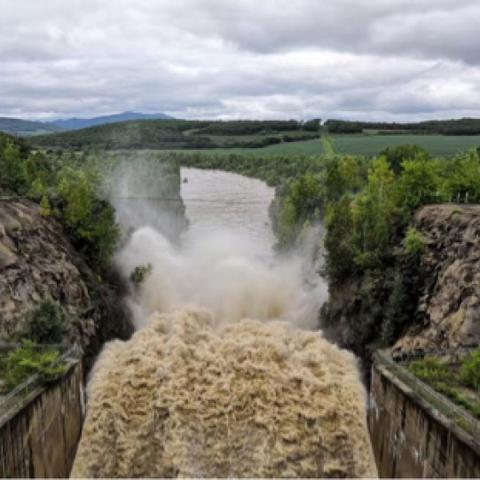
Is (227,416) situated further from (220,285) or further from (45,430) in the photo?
(220,285)

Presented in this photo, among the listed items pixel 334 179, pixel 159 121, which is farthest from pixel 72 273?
pixel 159 121

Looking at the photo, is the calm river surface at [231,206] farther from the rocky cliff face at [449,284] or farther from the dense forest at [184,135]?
the rocky cliff face at [449,284]

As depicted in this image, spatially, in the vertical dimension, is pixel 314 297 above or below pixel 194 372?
below

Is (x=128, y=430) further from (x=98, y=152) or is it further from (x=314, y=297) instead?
(x=98, y=152)

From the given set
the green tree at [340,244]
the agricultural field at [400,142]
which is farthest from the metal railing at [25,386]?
the agricultural field at [400,142]

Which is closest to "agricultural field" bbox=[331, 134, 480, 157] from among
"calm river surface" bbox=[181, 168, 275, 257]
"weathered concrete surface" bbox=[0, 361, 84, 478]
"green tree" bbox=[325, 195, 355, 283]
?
"calm river surface" bbox=[181, 168, 275, 257]

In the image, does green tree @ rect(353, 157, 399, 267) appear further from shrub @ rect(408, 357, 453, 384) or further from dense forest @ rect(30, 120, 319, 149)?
dense forest @ rect(30, 120, 319, 149)
